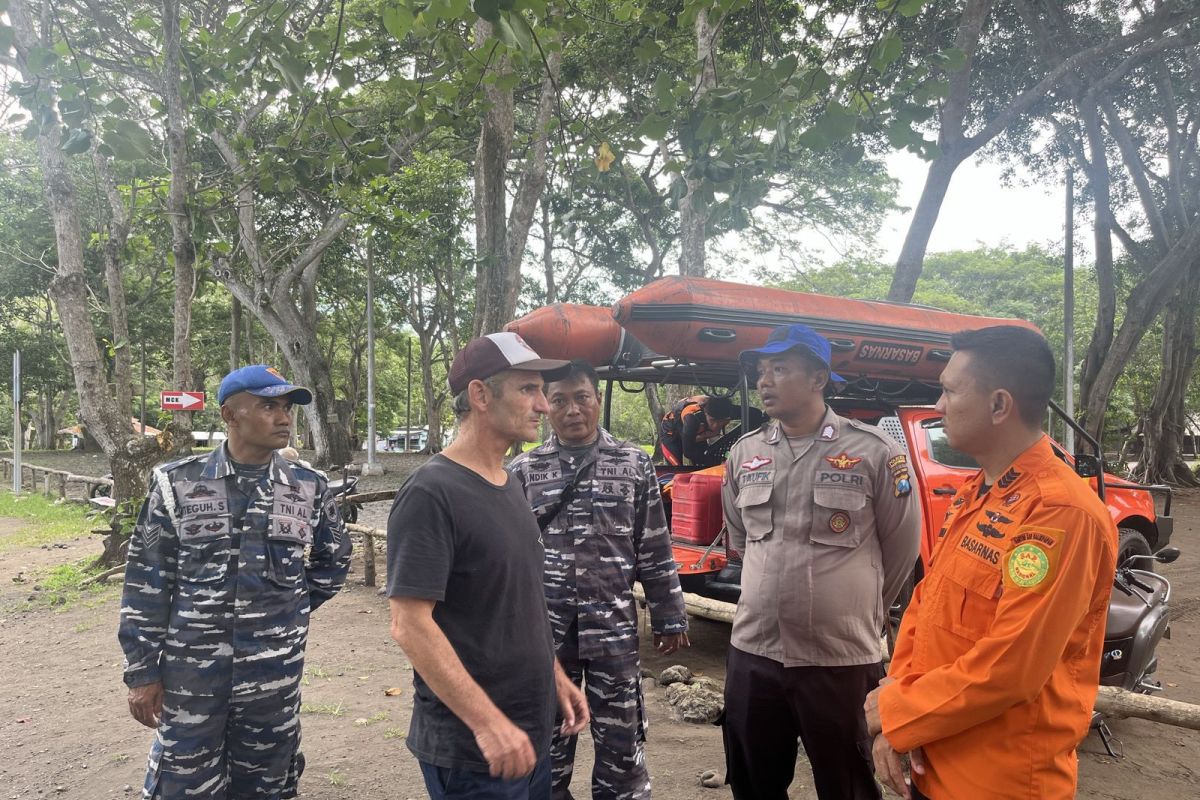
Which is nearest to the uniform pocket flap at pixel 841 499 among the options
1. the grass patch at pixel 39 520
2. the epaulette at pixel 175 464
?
the epaulette at pixel 175 464

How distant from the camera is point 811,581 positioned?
8.09 feet

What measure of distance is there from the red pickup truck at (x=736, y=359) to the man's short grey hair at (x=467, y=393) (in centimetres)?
283

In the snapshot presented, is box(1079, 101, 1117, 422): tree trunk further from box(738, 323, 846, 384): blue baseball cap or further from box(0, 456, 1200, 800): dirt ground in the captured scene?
box(738, 323, 846, 384): blue baseball cap

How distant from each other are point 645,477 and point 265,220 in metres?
18.1

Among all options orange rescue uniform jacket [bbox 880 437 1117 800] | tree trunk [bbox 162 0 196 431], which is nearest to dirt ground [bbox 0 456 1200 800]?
orange rescue uniform jacket [bbox 880 437 1117 800]

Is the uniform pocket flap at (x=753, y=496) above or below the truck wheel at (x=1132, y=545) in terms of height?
above

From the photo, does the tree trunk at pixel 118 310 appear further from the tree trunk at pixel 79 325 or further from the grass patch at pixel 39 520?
the grass patch at pixel 39 520

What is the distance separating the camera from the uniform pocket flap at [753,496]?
8.66ft

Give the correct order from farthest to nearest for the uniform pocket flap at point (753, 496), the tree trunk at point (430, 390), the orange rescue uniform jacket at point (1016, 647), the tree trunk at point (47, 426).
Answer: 1. the tree trunk at point (47, 426)
2. the tree trunk at point (430, 390)
3. the uniform pocket flap at point (753, 496)
4. the orange rescue uniform jacket at point (1016, 647)

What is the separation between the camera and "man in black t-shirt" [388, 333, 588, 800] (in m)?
1.67

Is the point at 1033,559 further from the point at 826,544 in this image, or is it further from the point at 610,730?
the point at 610,730

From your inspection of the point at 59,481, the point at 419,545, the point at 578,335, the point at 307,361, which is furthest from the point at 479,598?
the point at 59,481

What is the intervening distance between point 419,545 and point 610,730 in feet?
4.43

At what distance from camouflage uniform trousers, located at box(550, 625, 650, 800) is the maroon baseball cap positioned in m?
1.18
